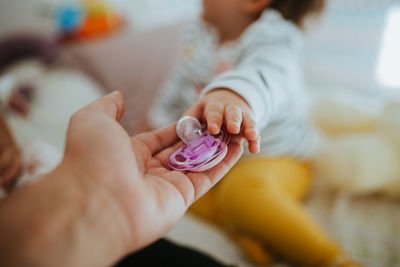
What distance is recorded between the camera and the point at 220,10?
643mm

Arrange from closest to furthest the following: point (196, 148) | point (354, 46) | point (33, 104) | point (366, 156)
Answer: point (196, 148) < point (366, 156) < point (33, 104) < point (354, 46)

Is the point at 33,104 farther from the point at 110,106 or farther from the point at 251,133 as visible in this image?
the point at 251,133

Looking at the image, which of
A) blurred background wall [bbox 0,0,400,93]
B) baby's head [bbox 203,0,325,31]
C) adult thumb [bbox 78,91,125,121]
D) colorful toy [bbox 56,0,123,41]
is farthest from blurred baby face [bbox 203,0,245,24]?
colorful toy [bbox 56,0,123,41]

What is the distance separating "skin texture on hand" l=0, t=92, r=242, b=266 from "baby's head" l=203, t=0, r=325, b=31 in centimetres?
43

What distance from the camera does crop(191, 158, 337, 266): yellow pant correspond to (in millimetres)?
486

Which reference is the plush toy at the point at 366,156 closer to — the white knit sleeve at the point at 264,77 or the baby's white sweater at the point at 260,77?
the baby's white sweater at the point at 260,77

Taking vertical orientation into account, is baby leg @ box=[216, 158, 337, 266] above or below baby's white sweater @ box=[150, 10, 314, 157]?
below

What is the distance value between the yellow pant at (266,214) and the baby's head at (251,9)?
320 millimetres

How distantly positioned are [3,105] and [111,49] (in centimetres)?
41

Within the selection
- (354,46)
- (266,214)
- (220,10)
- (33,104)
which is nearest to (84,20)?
(33,104)

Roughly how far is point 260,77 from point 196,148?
18 cm

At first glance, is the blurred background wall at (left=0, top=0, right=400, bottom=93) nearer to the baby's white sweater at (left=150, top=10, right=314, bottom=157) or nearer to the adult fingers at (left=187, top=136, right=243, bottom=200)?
the baby's white sweater at (left=150, top=10, right=314, bottom=157)

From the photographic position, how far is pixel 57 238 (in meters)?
0.22

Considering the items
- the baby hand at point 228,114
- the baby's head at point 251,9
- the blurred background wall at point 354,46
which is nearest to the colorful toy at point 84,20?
the blurred background wall at point 354,46
